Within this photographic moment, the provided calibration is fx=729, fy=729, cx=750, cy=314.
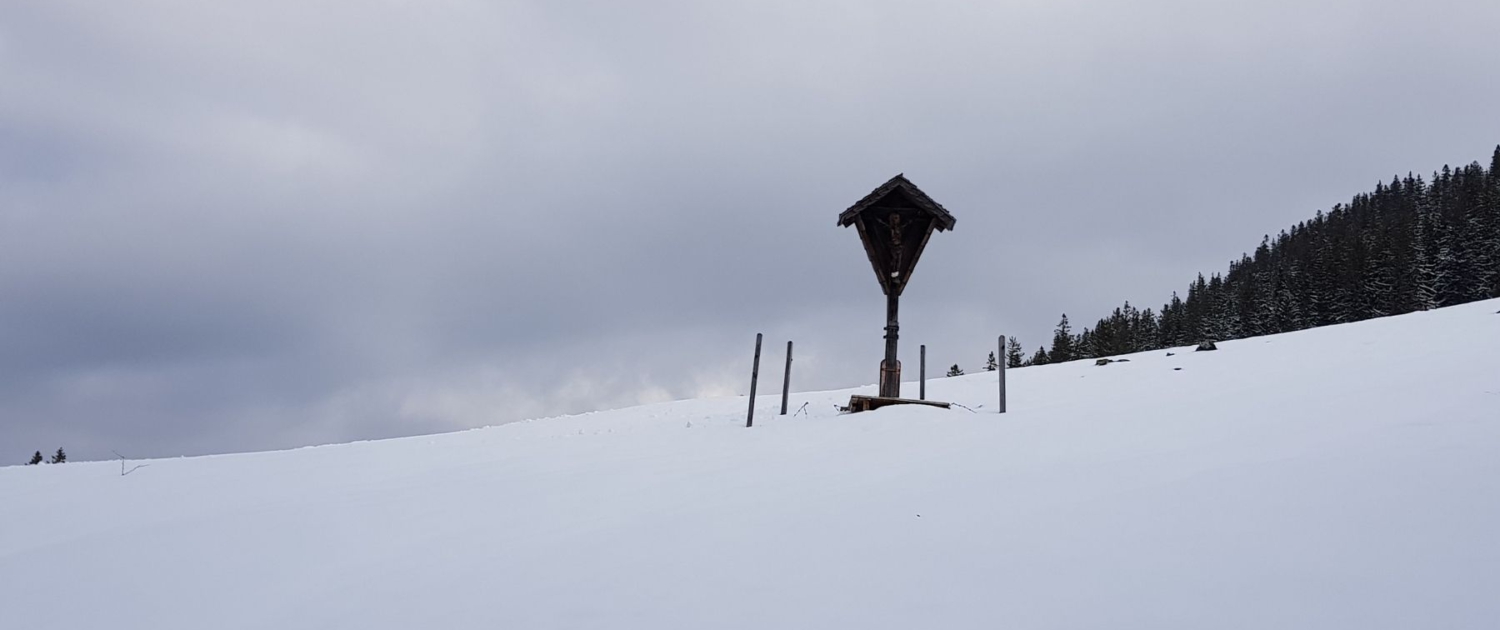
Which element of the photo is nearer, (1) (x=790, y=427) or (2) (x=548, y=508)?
(2) (x=548, y=508)

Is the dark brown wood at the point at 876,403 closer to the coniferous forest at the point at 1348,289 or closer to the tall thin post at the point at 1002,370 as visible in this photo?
the tall thin post at the point at 1002,370

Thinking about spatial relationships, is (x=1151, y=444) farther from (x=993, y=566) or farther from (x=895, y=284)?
(x=895, y=284)

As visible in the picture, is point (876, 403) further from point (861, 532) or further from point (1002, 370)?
point (861, 532)

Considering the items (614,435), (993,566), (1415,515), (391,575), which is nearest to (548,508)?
(391,575)

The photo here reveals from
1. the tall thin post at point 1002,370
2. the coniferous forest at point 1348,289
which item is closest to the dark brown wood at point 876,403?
the tall thin post at point 1002,370

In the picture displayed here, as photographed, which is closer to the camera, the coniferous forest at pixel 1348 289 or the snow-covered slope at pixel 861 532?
the snow-covered slope at pixel 861 532

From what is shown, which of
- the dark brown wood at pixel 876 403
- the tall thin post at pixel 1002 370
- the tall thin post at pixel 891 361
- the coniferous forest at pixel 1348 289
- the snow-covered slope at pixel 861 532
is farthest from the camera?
the coniferous forest at pixel 1348 289

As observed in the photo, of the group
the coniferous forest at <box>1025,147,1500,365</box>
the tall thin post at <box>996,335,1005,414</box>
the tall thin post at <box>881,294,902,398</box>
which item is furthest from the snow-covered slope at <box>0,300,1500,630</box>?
the coniferous forest at <box>1025,147,1500,365</box>

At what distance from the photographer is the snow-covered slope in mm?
2840

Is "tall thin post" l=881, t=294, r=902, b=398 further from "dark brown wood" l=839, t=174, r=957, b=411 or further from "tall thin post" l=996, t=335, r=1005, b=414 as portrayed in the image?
"tall thin post" l=996, t=335, r=1005, b=414

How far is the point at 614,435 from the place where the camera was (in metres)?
8.83

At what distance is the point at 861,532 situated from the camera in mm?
3818

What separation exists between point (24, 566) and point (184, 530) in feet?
2.48

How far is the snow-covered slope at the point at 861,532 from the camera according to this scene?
284 centimetres
